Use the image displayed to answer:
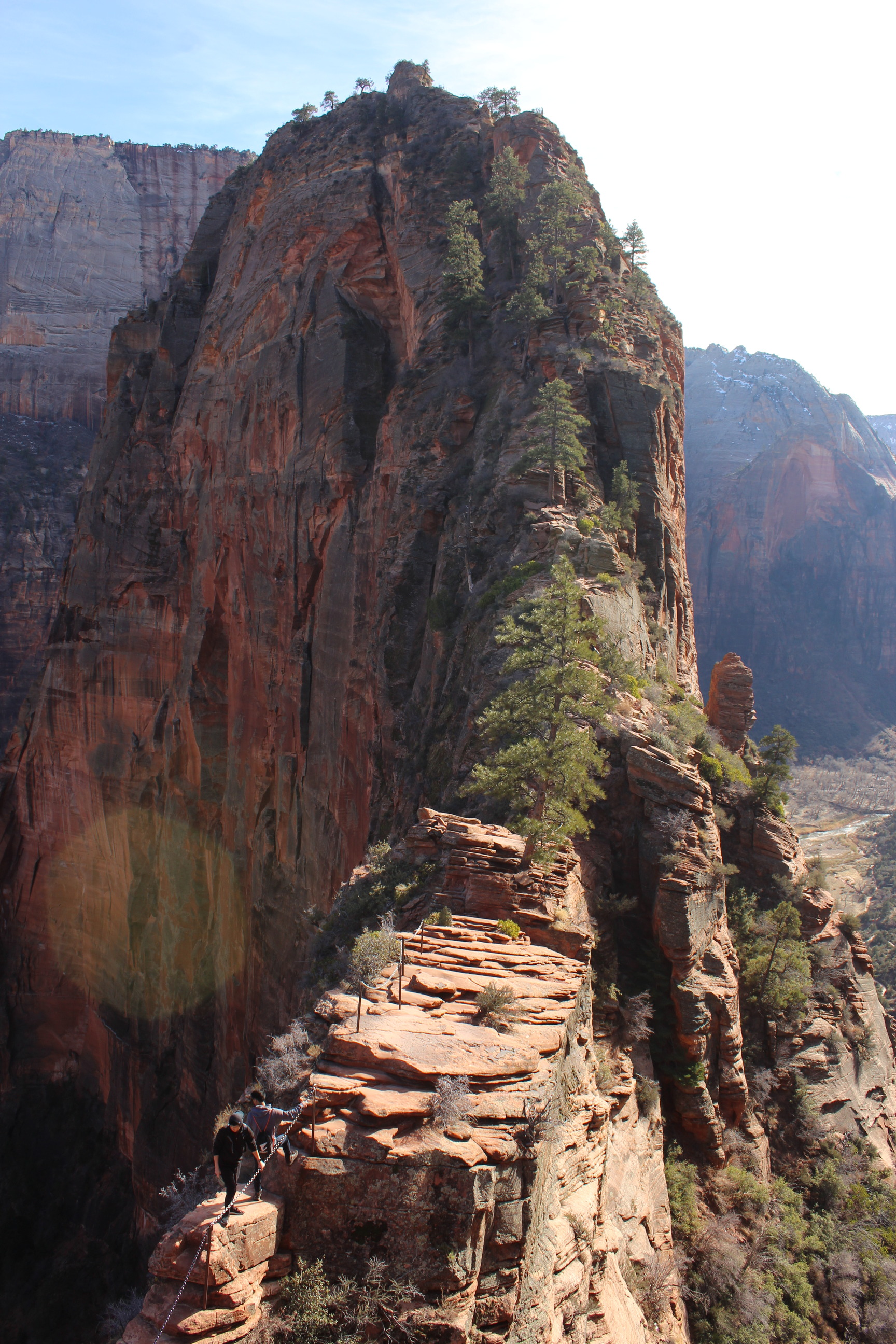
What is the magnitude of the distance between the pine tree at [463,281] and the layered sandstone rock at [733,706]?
16054 mm

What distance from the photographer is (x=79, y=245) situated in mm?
104625

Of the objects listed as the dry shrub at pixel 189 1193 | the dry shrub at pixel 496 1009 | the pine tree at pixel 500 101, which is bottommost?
the dry shrub at pixel 189 1193

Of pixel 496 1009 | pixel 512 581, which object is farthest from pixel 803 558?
pixel 496 1009

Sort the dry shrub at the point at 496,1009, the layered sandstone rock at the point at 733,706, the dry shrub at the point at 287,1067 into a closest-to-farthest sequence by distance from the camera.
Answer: the dry shrub at the point at 287,1067, the dry shrub at the point at 496,1009, the layered sandstone rock at the point at 733,706

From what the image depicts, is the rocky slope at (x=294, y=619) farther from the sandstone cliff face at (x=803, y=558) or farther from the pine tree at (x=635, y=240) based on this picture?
the sandstone cliff face at (x=803, y=558)

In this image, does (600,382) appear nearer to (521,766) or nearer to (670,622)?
(670,622)

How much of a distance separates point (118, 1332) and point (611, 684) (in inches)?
587

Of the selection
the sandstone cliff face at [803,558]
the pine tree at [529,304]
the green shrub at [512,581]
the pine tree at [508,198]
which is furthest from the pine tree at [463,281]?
the sandstone cliff face at [803,558]

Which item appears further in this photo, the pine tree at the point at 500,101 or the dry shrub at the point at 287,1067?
the pine tree at the point at 500,101

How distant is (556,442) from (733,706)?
442 inches

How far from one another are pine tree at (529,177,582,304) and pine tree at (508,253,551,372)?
0.52 metres

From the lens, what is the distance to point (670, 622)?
29.0 meters

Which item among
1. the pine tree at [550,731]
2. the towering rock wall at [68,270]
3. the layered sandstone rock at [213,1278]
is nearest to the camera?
the layered sandstone rock at [213,1278]

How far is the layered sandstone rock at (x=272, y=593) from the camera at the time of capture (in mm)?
28562
